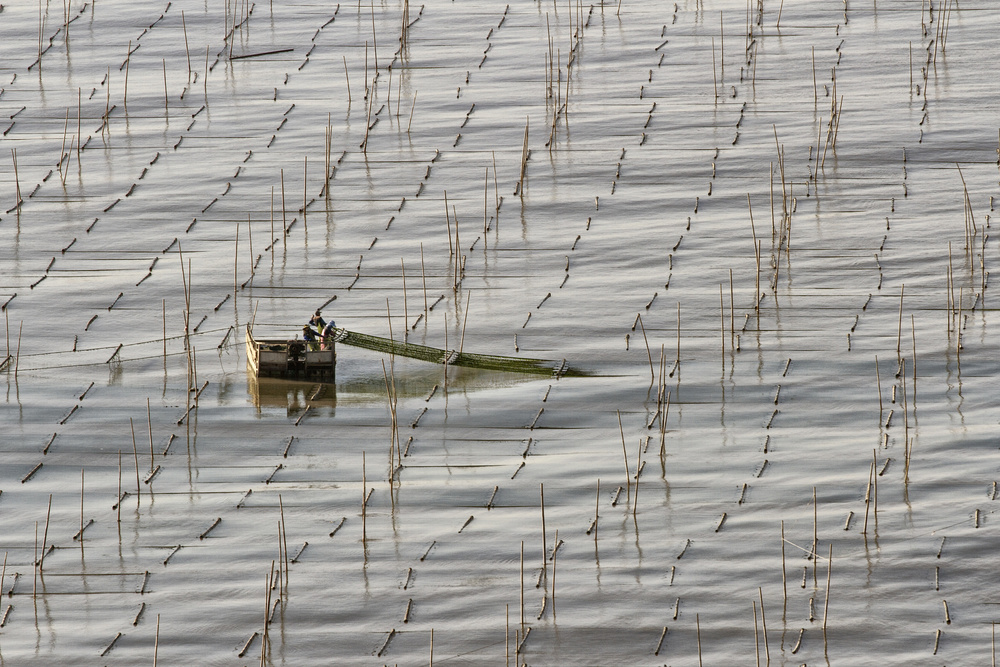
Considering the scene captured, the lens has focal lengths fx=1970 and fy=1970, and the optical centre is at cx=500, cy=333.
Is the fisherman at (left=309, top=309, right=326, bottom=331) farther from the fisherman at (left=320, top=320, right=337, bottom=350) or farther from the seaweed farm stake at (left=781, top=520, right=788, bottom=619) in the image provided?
the seaweed farm stake at (left=781, top=520, right=788, bottom=619)

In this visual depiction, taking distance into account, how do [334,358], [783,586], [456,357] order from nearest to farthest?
[783,586]
[334,358]
[456,357]

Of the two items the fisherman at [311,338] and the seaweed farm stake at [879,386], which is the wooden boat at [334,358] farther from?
the seaweed farm stake at [879,386]

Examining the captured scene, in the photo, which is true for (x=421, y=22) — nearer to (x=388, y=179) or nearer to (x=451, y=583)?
(x=388, y=179)

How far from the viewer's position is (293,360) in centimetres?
2175

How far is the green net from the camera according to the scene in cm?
2233

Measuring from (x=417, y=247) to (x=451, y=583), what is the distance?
895 centimetres

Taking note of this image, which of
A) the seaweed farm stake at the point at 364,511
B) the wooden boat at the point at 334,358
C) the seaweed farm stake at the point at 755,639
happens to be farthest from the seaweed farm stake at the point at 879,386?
the seaweed farm stake at the point at 364,511

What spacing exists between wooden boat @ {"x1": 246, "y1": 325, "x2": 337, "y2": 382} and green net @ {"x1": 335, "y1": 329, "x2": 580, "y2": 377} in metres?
1.02

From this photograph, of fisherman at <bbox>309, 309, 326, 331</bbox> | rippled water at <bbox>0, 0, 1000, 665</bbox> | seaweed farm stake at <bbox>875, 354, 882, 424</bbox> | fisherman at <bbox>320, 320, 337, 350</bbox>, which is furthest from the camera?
fisherman at <bbox>309, 309, 326, 331</bbox>

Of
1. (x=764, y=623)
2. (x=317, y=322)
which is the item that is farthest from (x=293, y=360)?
(x=764, y=623)

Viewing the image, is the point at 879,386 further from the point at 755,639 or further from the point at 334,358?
the point at 334,358

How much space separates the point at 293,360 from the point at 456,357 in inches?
79.2

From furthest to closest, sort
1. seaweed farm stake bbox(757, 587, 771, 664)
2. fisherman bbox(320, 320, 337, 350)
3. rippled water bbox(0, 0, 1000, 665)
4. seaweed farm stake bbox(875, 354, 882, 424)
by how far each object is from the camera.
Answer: fisherman bbox(320, 320, 337, 350) → seaweed farm stake bbox(875, 354, 882, 424) → rippled water bbox(0, 0, 1000, 665) → seaweed farm stake bbox(757, 587, 771, 664)

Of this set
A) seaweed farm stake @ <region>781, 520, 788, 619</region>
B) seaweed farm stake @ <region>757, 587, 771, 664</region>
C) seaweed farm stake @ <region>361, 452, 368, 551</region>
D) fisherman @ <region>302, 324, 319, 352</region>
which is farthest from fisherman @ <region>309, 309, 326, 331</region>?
seaweed farm stake @ <region>757, 587, 771, 664</region>
